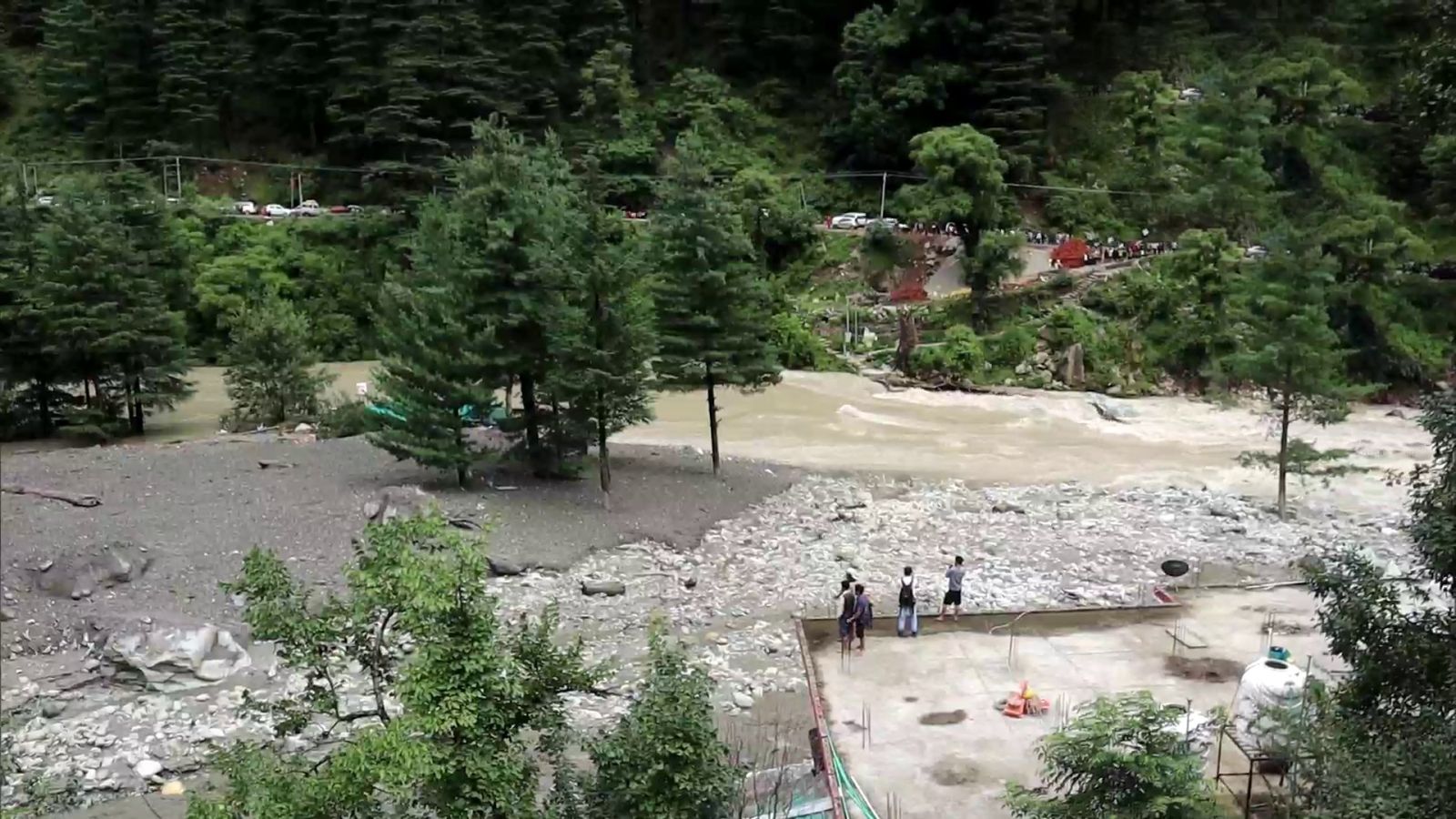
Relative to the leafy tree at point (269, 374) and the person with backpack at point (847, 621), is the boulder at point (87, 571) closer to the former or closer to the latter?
the person with backpack at point (847, 621)

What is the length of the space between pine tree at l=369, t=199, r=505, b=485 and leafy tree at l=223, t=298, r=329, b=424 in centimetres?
1028

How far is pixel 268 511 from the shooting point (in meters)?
23.2

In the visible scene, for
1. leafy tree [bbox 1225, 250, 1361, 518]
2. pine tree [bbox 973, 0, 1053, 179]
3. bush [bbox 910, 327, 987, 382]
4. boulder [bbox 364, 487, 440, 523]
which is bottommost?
boulder [bbox 364, 487, 440, 523]

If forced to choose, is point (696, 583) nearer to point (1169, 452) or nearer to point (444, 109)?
point (1169, 452)

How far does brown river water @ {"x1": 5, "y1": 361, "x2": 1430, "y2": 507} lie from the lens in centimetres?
3052

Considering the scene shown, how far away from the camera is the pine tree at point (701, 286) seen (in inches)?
997

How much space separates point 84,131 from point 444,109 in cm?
1850

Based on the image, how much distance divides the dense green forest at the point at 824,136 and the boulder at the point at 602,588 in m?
19.9

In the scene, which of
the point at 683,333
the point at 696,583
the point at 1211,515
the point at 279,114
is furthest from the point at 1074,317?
the point at 279,114

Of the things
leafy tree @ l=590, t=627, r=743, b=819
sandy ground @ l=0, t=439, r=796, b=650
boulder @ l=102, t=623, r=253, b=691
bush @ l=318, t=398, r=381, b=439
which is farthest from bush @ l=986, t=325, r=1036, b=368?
leafy tree @ l=590, t=627, r=743, b=819

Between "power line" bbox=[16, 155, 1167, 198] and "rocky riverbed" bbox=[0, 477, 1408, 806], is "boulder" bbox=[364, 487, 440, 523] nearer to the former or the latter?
"rocky riverbed" bbox=[0, 477, 1408, 806]

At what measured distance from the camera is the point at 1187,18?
55656 millimetres

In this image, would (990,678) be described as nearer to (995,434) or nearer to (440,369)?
(440,369)

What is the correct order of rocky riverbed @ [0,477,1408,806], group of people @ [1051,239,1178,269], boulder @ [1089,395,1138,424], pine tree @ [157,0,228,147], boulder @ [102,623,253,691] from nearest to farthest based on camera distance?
rocky riverbed @ [0,477,1408,806]
boulder @ [102,623,253,691]
boulder @ [1089,395,1138,424]
group of people @ [1051,239,1178,269]
pine tree @ [157,0,228,147]
